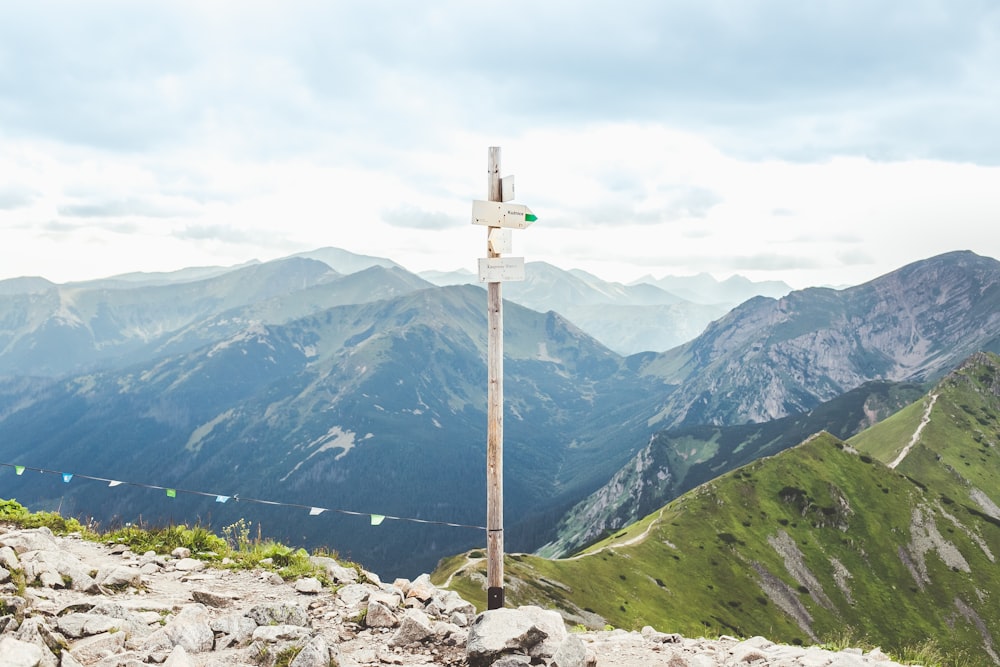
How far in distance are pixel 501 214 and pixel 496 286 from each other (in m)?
2.02

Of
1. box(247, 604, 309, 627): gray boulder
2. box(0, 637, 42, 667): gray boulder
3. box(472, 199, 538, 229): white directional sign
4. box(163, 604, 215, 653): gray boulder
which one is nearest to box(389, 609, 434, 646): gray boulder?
box(247, 604, 309, 627): gray boulder

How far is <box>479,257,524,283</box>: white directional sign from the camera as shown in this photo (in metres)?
15.5

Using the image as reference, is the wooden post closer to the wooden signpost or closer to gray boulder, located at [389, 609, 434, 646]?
the wooden signpost

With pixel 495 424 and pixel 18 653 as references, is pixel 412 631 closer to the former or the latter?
pixel 495 424

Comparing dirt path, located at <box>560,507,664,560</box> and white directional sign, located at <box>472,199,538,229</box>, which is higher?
white directional sign, located at <box>472,199,538,229</box>

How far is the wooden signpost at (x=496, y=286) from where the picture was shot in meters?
15.6

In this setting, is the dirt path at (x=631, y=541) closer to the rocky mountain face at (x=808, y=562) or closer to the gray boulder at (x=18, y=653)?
the rocky mountain face at (x=808, y=562)

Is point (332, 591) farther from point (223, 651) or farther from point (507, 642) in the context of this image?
point (507, 642)

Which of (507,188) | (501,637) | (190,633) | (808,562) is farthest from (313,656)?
(808,562)

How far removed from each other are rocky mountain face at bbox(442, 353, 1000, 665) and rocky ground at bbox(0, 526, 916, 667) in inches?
3345

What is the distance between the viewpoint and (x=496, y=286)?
1619 cm

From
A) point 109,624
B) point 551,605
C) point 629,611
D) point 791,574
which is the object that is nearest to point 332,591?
point 109,624

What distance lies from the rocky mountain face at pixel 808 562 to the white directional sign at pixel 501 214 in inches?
3602

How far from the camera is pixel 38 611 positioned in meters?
Answer: 13.6
